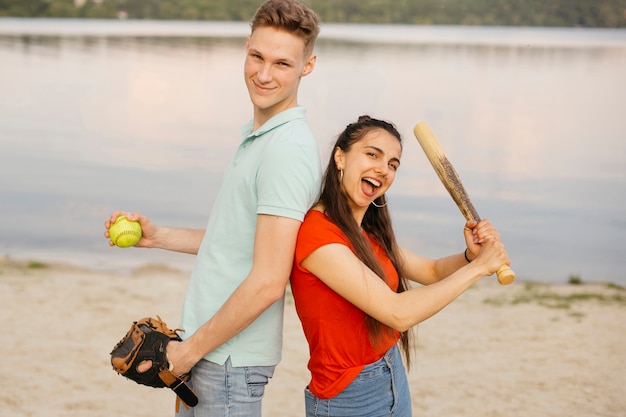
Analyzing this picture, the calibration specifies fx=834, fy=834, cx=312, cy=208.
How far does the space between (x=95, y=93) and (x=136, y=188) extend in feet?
52.8

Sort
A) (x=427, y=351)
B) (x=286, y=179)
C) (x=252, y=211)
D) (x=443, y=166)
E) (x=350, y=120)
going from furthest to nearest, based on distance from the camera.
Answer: (x=350, y=120)
(x=427, y=351)
(x=443, y=166)
(x=252, y=211)
(x=286, y=179)

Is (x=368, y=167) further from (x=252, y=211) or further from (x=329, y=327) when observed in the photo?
(x=329, y=327)

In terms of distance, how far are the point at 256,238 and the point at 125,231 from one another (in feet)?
2.88

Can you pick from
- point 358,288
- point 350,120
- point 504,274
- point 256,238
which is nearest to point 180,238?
point 256,238

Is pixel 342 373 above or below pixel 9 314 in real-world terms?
above

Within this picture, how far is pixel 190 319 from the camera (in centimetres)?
263

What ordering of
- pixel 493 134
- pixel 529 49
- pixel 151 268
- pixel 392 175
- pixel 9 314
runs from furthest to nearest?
pixel 529 49, pixel 493 134, pixel 151 268, pixel 9 314, pixel 392 175

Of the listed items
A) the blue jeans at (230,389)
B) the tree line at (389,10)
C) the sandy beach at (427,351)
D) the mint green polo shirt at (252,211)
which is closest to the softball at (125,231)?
the mint green polo shirt at (252,211)

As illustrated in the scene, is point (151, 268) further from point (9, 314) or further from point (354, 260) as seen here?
point (354, 260)

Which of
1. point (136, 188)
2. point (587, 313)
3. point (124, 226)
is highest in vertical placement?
point (124, 226)

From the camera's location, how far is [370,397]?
2.64 m

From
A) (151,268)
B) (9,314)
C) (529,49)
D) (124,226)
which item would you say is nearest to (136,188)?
(151,268)

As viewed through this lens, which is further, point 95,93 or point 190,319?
point 95,93

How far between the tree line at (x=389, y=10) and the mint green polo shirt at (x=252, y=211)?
110ft
